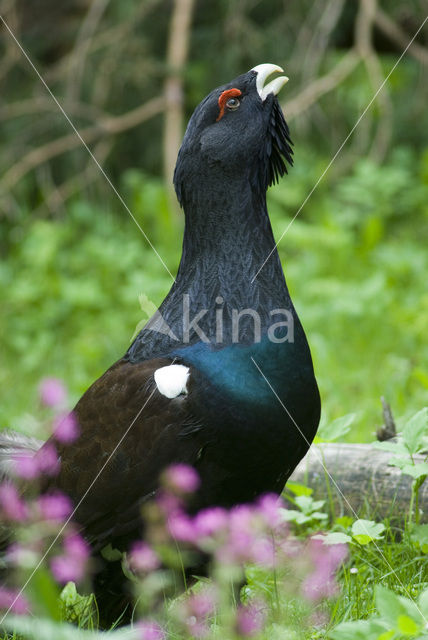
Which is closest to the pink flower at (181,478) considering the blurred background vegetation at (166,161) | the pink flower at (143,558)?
the pink flower at (143,558)

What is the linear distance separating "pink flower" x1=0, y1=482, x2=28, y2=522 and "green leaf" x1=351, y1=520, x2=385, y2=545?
2.71 ft

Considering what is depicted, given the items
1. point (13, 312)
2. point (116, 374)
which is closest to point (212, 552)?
point (116, 374)

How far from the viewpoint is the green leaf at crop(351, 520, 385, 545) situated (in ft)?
7.63

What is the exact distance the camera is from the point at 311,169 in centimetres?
632

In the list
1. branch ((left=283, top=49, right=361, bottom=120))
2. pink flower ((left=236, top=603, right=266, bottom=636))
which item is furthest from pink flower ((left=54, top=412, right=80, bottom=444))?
branch ((left=283, top=49, right=361, bottom=120))

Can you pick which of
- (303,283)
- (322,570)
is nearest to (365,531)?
(322,570)

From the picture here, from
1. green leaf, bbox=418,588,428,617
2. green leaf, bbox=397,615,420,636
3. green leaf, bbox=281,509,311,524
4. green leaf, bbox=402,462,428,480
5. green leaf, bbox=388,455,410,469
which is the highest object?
green leaf, bbox=397,615,420,636

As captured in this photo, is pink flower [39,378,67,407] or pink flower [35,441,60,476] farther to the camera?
pink flower [35,441,60,476]

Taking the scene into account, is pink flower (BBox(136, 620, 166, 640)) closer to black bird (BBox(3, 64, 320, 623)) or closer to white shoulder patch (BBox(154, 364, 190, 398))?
black bird (BBox(3, 64, 320, 623))

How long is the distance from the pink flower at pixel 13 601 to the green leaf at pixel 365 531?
0.83 metres

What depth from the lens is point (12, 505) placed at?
233 centimetres

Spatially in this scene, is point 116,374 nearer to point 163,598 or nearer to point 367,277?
point 163,598

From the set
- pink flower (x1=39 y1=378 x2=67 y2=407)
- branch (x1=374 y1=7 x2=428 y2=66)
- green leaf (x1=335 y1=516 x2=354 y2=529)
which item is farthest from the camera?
branch (x1=374 y1=7 x2=428 y2=66)

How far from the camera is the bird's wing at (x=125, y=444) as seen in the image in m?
2.17
